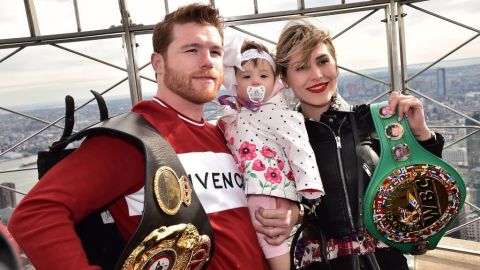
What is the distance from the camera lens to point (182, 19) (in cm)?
139

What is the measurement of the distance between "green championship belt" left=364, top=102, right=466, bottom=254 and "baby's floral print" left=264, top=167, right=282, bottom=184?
290 mm

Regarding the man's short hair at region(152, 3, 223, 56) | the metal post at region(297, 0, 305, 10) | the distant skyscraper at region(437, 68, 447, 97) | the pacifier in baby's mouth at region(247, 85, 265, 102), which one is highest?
the metal post at region(297, 0, 305, 10)

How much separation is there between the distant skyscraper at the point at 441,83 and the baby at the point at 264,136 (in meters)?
2.56

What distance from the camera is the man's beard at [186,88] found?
1352 millimetres

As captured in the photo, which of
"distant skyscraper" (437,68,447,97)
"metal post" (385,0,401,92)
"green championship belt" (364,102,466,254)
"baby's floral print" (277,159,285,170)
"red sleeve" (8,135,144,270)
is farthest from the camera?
"distant skyscraper" (437,68,447,97)

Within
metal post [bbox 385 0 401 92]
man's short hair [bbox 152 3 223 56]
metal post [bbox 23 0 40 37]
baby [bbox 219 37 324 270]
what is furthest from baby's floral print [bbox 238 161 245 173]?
metal post [bbox 23 0 40 37]

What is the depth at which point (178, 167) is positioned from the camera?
3.67 feet

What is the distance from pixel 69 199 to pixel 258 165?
2.07ft

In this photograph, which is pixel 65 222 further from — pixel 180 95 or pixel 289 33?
pixel 289 33

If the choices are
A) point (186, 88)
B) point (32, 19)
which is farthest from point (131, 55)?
point (186, 88)

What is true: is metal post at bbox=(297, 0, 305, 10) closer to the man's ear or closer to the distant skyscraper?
the distant skyscraper

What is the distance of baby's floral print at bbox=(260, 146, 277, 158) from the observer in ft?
4.71

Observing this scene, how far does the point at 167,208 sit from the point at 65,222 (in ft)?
0.77

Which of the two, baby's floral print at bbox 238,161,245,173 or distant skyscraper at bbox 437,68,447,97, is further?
distant skyscraper at bbox 437,68,447,97
